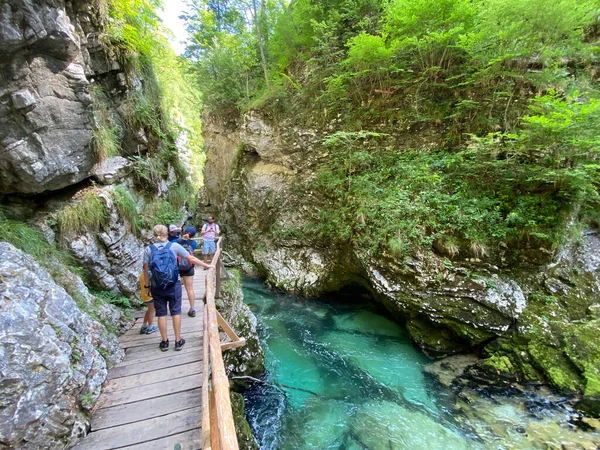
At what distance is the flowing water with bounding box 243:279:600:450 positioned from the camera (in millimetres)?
4523

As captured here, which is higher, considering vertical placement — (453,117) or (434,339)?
(453,117)

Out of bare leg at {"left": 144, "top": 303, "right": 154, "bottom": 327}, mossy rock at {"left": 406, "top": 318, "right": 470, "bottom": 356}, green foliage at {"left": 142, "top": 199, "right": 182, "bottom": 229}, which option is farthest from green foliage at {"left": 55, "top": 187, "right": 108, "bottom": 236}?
mossy rock at {"left": 406, "top": 318, "right": 470, "bottom": 356}

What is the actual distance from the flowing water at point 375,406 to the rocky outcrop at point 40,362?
335 centimetres

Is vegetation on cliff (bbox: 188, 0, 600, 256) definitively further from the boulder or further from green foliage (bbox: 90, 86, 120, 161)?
green foliage (bbox: 90, 86, 120, 161)

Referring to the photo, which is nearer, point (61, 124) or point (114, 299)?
point (61, 124)

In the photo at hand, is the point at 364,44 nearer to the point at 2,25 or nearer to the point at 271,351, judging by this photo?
the point at 2,25

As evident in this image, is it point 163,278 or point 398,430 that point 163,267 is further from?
point 398,430

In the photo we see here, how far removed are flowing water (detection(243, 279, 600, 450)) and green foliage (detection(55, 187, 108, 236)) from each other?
4964 mm

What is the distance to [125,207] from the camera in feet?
19.6

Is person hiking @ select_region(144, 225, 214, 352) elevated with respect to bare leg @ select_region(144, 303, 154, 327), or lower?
elevated

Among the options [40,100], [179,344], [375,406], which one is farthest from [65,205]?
[375,406]

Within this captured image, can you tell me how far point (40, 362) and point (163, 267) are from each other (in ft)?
5.03

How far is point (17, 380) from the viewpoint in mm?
2201

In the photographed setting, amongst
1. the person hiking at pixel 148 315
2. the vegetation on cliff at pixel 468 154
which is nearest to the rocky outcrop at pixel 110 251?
the person hiking at pixel 148 315
